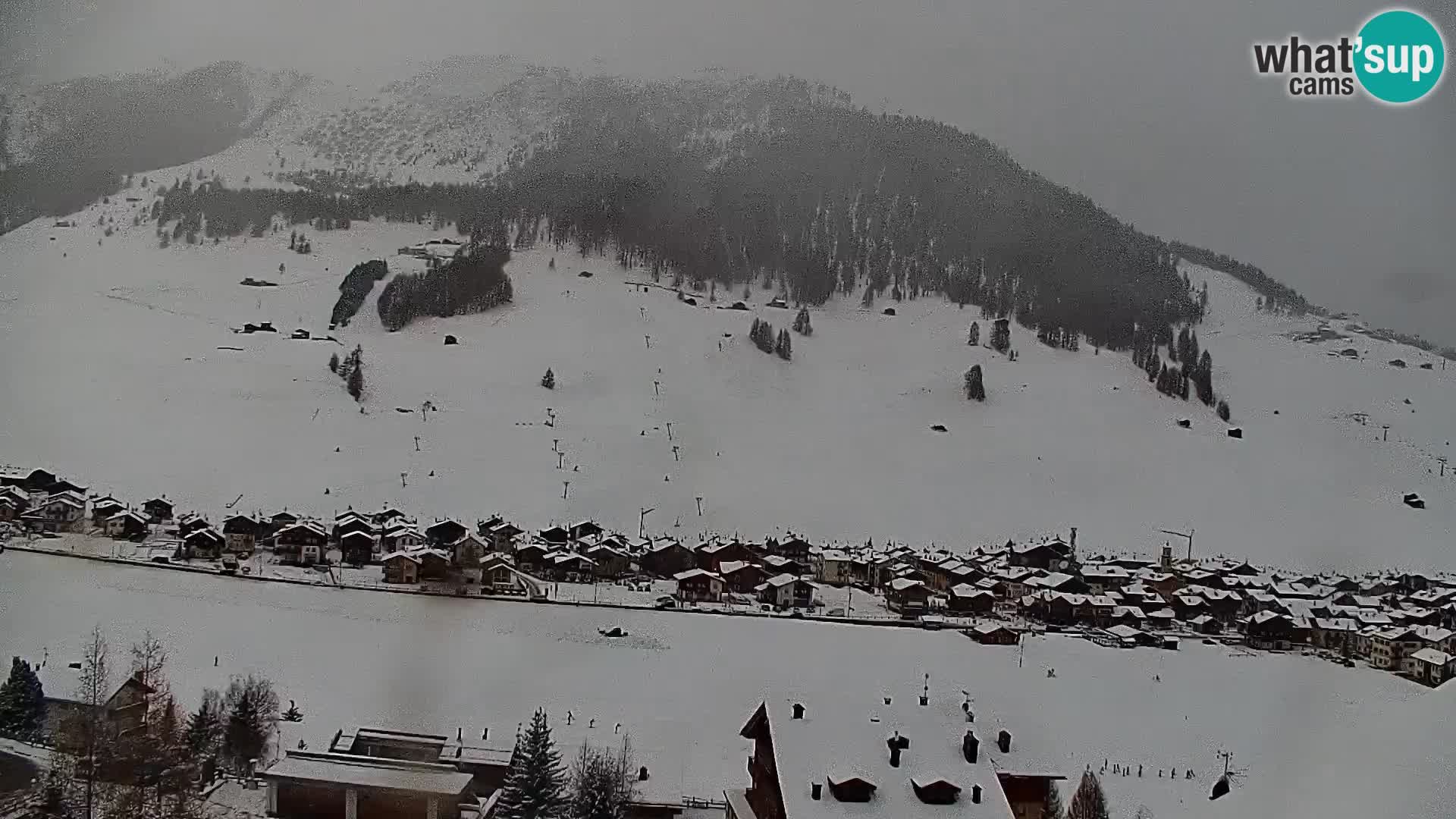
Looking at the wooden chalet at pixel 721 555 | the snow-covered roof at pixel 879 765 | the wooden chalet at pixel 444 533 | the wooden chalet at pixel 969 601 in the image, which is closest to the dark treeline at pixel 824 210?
the wooden chalet at pixel 721 555

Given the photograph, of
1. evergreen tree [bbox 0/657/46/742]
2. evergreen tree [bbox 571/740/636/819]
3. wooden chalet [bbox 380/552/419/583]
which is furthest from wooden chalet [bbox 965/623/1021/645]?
evergreen tree [bbox 0/657/46/742]

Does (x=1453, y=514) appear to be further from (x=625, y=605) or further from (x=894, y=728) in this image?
(x=894, y=728)

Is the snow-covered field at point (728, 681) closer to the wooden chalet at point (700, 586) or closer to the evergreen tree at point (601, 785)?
the evergreen tree at point (601, 785)

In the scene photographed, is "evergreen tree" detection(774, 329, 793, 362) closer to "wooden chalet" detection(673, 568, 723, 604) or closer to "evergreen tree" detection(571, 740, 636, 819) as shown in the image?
"wooden chalet" detection(673, 568, 723, 604)

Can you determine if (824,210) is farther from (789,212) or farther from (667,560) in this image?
(667,560)

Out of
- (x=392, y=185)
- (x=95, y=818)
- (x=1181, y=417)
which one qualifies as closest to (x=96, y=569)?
(x=95, y=818)

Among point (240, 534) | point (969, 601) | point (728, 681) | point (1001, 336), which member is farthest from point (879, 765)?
point (1001, 336)

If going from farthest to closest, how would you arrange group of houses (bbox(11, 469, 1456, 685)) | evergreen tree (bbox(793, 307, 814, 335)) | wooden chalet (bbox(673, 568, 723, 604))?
1. evergreen tree (bbox(793, 307, 814, 335))
2. wooden chalet (bbox(673, 568, 723, 604))
3. group of houses (bbox(11, 469, 1456, 685))
